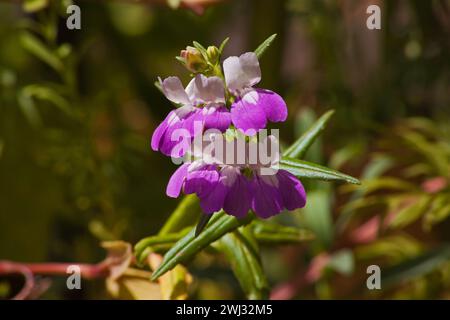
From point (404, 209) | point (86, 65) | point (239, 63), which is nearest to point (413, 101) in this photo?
point (404, 209)

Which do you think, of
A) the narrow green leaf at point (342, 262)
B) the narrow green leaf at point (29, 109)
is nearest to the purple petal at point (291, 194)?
the narrow green leaf at point (342, 262)

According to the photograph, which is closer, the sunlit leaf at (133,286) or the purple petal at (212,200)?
the purple petal at (212,200)

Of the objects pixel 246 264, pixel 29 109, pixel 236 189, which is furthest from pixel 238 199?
pixel 29 109

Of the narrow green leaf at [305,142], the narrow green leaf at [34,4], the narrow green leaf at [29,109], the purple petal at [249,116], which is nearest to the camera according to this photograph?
the purple petal at [249,116]

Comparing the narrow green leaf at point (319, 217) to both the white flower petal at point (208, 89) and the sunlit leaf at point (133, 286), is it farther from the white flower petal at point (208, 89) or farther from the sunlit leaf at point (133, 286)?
the white flower petal at point (208, 89)

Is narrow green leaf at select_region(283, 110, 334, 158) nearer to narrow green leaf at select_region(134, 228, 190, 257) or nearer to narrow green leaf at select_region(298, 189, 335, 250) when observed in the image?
narrow green leaf at select_region(134, 228, 190, 257)

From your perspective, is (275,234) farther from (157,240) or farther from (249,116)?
(249,116)
